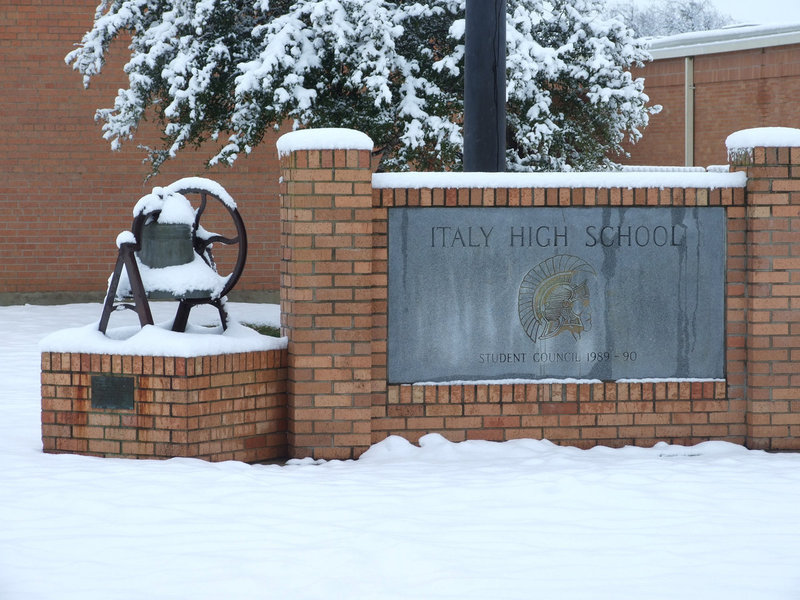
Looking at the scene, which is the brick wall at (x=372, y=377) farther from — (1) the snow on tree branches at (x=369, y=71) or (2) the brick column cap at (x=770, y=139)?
(1) the snow on tree branches at (x=369, y=71)

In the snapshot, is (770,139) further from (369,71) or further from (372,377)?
(369,71)

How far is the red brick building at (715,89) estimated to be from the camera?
19.6m

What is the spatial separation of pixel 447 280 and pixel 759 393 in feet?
6.32

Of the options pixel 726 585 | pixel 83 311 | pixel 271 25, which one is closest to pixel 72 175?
pixel 83 311

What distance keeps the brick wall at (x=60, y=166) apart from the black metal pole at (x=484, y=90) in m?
8.87

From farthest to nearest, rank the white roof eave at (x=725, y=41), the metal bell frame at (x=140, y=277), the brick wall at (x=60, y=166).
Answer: the white roof eave at (x=725, y=41) → the brick wall at (x=60, y=166) → the metal bell frame at (x=140, y=277)

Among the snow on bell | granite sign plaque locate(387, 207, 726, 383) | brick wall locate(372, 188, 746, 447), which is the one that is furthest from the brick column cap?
the snow on bell

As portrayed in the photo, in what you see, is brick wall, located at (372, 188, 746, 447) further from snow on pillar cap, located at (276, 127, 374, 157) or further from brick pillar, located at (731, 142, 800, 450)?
snow on pillar cap, located at (276, 127, 374, 157)

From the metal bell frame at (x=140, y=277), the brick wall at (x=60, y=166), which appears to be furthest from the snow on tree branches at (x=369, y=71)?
the metal bell frame at (x=140, y=277)

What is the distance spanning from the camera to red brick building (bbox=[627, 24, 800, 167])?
19.6 meters

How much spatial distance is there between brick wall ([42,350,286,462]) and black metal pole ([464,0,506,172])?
1.73 metres

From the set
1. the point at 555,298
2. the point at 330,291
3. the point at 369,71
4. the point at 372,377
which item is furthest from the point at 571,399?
the point at 369,71

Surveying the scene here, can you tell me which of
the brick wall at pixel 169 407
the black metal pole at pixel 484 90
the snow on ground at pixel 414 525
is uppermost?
the black metal pole at pixel 484 90

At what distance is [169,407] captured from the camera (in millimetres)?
5613
